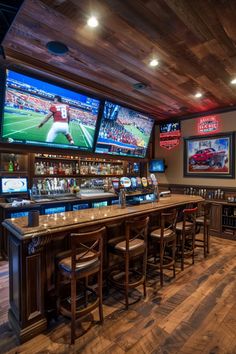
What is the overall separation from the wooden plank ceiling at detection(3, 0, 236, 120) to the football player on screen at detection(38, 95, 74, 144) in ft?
1.95

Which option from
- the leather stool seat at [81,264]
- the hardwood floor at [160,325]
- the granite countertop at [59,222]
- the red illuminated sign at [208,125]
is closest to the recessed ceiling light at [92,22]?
the granite countertop at [59,222]

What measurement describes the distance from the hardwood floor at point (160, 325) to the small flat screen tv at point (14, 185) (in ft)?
5.34

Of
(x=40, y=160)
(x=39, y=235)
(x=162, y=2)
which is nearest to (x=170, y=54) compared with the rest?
(x=162, y=2)

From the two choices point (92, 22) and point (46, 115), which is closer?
point (92, 22)

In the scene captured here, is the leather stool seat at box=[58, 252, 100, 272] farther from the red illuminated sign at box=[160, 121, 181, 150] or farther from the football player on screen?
the red illuminated sign at box=[160, 121, 181, 150]

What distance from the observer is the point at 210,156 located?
618 centimetres

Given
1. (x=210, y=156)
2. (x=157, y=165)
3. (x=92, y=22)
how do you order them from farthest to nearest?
1. (x=157, y=165)
2. (x=210, y=156)
3. (x=92, y=22)

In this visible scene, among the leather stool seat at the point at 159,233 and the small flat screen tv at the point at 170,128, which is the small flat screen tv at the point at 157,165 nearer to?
the small flat screen tv at the point at 170,128

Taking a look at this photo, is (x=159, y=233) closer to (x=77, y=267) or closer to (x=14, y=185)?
(x=77, y=267)

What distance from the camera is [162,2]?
7.39 ft

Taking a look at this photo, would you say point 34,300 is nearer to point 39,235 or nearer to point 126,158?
point 39,235

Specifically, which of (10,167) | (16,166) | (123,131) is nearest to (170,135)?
(123,131)

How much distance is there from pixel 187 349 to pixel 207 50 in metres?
3.61

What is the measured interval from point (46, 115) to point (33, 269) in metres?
3.15
